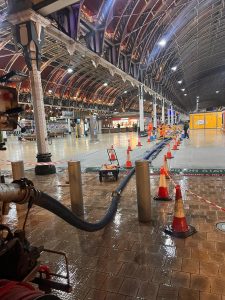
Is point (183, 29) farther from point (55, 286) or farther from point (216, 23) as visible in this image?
point (55, 286)

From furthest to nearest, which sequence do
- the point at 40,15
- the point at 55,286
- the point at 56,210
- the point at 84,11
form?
the point at 84,11 → the point at 40,15 → the point at 56,210 → the point at 55,286

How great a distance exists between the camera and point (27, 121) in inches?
1496

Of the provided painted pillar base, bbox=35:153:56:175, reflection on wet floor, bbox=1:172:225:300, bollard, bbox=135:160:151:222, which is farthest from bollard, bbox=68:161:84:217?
painted pillar base, bbox=35:153:56:175

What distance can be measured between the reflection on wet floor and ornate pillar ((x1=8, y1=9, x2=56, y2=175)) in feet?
14.7

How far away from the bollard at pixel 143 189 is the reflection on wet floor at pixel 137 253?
18cm

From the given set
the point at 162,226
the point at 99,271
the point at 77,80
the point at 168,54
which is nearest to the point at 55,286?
the point at 99,271

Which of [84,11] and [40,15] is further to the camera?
[84,11]

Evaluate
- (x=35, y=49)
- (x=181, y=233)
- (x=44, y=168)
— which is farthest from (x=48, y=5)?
(x=181, y=233)

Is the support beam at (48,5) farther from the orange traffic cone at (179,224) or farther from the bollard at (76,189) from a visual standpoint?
the orange traffic cone at (179,224)

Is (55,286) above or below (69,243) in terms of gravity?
above

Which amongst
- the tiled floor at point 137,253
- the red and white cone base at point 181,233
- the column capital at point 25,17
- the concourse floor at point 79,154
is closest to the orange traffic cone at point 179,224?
the red and white cone base at point 181,233

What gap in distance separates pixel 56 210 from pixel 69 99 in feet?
129

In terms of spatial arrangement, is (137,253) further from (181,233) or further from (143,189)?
(143,189)

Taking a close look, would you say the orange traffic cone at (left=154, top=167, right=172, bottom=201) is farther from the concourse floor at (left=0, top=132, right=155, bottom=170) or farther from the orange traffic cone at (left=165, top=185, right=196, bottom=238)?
the concourse floor at (left=0, top=132, right=155, bottom=170)
